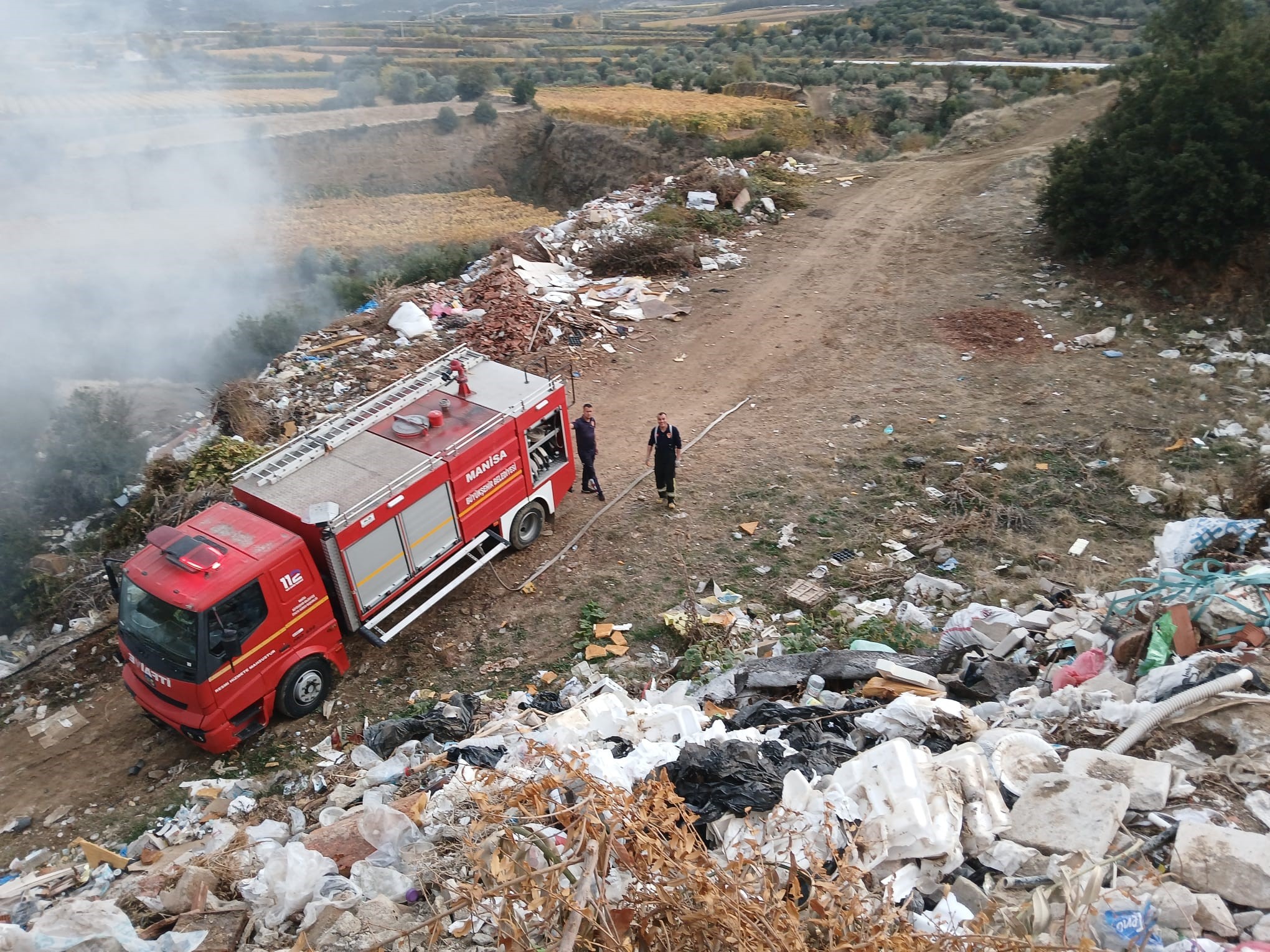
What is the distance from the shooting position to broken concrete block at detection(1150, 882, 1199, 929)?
3.35m

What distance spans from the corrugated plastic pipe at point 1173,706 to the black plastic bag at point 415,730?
4.55m

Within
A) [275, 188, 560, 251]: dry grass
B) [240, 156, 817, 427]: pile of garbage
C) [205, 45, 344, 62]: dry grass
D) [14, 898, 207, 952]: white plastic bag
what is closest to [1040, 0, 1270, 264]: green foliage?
[240, 156, 817, 427]: pile of garbage

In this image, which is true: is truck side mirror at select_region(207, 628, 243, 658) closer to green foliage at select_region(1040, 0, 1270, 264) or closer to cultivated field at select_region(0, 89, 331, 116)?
green foliage at select_region(1040, 0, 1270, 264)

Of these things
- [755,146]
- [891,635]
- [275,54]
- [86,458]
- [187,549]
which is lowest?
[891,635]

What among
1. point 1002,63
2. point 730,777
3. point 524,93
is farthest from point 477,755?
point 524,93

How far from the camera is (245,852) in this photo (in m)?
4.93

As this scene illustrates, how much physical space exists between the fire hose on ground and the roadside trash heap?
2159 millimetres

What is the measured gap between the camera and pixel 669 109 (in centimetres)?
3425

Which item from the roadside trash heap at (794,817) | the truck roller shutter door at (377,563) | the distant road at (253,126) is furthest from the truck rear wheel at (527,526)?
the distant road at (253,126)

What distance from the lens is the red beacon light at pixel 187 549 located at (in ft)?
20.9

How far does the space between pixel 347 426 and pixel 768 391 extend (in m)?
6.31

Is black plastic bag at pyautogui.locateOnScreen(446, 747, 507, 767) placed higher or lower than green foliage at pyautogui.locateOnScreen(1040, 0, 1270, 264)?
lower

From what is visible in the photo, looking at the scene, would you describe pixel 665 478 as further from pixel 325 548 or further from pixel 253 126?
pixel 253 126

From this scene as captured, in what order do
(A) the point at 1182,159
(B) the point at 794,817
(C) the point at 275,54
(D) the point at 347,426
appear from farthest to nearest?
(C) the point at 275,54 < (A) the point at 1182,159 < (D) the point at 347,426 < (B) the point at 794,817
